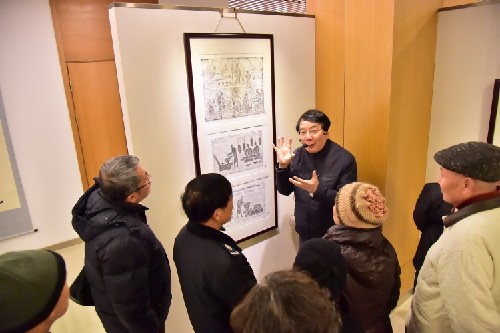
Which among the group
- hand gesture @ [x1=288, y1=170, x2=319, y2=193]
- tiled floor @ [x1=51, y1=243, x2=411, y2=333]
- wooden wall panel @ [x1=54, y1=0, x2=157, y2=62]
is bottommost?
tiled floor @ [x1=51, y1=243, x2=411, y2=333]

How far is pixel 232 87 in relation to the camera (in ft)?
7.77

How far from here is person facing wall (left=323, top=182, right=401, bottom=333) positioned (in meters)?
1.40

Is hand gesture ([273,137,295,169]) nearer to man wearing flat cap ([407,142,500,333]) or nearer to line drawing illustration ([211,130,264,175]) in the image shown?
line drawing illustration ([211,130,264,175])

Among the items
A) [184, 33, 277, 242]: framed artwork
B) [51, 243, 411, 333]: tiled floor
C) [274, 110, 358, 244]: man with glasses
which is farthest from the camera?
[51, 243, 411, 333]: tiled floor

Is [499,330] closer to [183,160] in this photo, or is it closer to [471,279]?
[471,279]

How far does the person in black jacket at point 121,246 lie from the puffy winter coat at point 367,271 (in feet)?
2.92

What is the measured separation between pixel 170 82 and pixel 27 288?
146 centimetres

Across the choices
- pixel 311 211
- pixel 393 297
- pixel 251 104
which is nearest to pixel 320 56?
pixel 251 104

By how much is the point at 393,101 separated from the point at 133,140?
5.31 feet

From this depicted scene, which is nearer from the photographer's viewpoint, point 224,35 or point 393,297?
point 393,297

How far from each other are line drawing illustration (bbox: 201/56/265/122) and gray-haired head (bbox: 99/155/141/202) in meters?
0.71

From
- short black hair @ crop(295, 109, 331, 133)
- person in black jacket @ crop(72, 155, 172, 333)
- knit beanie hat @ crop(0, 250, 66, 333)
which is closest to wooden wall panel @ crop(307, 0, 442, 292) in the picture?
short black hair @ crop(295, 109, 331, 133)

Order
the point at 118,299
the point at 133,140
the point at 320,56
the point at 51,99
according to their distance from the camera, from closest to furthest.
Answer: the point at 118,299, the point at 133,140, the point at 320,56, the point at 51,99

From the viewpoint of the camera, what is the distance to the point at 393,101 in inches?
91.0
